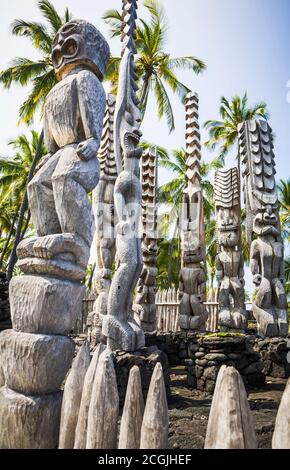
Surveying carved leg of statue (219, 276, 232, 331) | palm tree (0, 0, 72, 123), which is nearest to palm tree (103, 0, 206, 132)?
palm tree (0, 0, 72, 123)

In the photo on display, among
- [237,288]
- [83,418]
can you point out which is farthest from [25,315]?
[237,288]

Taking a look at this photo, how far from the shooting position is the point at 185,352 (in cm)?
705

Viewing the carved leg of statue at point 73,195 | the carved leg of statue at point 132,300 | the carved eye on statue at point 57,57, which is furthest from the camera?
the carved leg of statue at point 132,300

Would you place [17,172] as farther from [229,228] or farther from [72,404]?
[72,404]

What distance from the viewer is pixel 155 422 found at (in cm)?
148

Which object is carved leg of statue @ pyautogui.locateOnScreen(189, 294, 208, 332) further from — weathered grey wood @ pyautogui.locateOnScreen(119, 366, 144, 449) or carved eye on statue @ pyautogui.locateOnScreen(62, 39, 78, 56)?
weathered grey wood @ pyautogui.locateOnScreen(119, 366, 144, 449)

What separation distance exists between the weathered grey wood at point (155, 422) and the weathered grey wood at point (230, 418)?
214 mm

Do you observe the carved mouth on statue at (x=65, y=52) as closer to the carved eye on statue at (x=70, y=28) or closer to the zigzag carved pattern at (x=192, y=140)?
the carved eye on statue at (x=70, y=28)

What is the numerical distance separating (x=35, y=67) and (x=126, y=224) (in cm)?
1392

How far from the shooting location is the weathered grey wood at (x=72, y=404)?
1.84 m

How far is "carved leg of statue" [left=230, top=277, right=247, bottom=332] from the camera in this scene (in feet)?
25.0

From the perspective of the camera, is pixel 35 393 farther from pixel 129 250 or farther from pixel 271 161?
pixel 271 161

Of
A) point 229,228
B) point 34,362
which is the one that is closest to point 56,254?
point 34,362

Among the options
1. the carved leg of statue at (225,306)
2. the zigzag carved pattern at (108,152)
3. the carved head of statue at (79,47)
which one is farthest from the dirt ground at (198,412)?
the zigzag carved pattern at (108,152)
